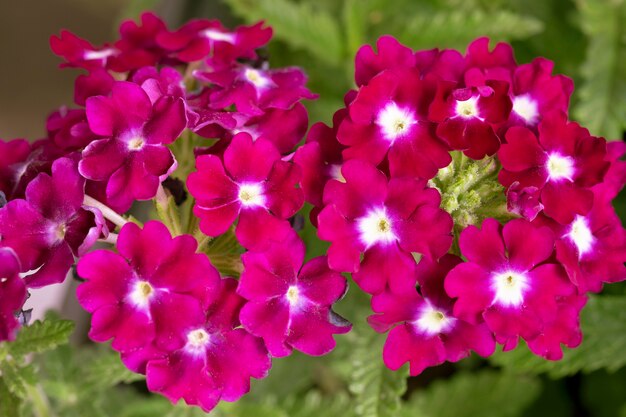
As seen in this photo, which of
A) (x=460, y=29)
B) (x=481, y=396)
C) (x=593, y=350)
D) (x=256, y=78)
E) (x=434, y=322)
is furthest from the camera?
(x=481, y=396)

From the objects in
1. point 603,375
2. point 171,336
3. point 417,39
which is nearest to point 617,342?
point 603,375

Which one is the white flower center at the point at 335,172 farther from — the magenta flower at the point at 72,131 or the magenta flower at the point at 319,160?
the magenta flower at the point at 72,131

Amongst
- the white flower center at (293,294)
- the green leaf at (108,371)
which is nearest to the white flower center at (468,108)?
the white flower center at (293,294)

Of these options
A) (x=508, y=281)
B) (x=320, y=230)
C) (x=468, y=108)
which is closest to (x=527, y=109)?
(x=468, y=108)

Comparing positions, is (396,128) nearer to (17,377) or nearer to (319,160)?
(319,160)

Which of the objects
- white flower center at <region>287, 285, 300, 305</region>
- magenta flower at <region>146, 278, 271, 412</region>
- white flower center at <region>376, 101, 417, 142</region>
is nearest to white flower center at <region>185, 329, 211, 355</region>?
magenta flower at <region>146, 278, 271, 412</region>

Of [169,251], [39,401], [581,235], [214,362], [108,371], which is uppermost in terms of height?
[581,235]

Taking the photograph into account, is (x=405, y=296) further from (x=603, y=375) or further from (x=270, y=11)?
(x=603, y=375)
